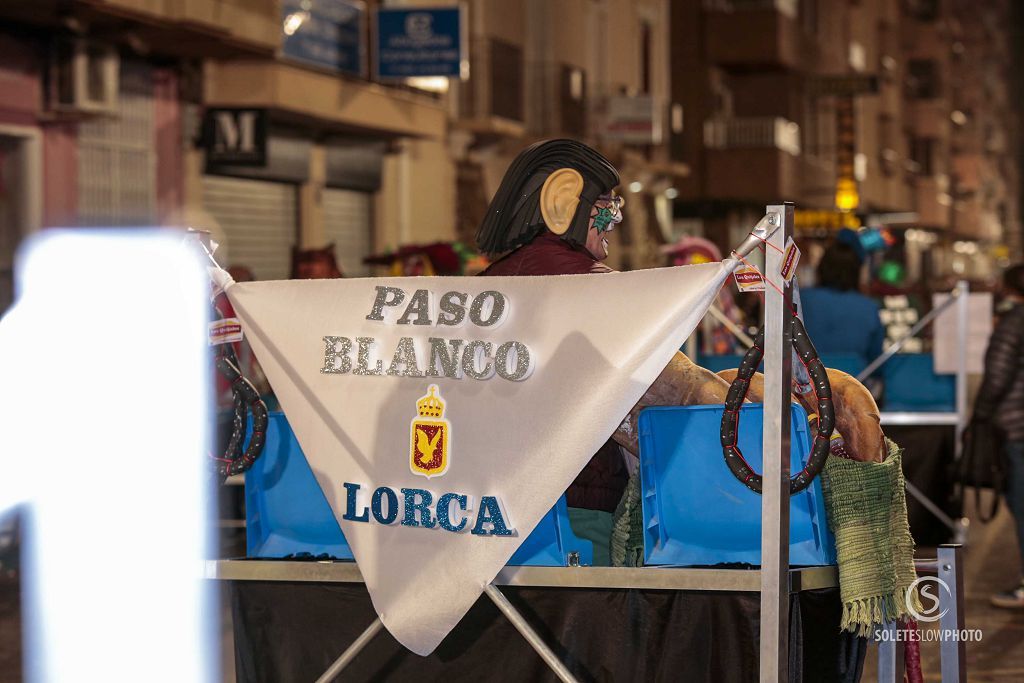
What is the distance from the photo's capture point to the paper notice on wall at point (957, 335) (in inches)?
480

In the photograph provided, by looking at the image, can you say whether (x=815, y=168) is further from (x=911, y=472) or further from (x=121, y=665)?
(x=121, y=665)

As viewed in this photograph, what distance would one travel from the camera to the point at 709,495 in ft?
13.9

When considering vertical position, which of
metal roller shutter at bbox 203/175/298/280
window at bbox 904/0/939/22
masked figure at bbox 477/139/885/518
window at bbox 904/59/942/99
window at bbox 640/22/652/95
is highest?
window at bbox 904/0/939/22

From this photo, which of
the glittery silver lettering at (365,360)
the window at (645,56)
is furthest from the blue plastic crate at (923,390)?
the window at (645,56)

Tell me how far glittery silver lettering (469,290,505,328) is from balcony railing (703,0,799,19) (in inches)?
1394

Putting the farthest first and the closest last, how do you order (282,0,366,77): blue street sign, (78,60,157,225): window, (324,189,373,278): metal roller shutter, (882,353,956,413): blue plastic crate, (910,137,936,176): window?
(910,137,936,176): window → (324,189,373,278): metal roller shutter → (282,0,366,77): blue street sign → (78,60,157,225): window → (882,353,956,413): blue plastic crate

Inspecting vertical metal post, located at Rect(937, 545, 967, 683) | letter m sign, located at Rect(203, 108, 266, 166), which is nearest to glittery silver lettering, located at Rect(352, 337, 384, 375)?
vertical metal post, located at Rect(937, 545, 967, 683)

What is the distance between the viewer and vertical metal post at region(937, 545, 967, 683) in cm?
487

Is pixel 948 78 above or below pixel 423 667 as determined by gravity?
above

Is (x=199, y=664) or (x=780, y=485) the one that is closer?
(x=780, y=485)

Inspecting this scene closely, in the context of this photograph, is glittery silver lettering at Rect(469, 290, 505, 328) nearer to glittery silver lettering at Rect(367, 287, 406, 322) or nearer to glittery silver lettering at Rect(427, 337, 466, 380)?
glittery silver lettering at Rect(427, 337, 466, 380)

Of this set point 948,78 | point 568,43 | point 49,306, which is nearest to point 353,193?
point 568,43

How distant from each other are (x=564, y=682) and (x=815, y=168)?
1613 inches

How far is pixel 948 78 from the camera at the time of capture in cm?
7269
